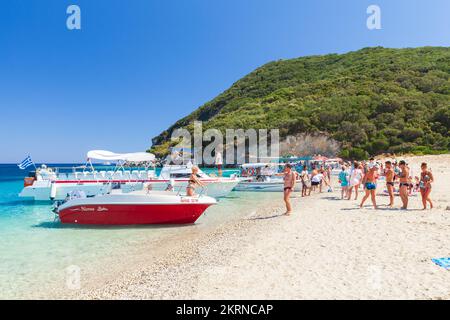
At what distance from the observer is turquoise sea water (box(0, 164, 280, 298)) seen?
6.85m

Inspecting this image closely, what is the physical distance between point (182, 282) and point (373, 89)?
61.2 meters

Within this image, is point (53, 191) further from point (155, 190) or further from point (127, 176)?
point (155, 190)

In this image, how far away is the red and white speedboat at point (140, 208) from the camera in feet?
37.5

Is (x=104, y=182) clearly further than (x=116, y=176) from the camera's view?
No

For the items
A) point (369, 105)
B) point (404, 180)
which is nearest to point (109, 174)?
point (404, 180)

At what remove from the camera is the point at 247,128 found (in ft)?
199

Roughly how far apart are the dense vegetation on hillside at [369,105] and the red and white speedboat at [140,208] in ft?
123

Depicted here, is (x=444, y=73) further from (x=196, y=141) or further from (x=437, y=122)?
(x=196, y=141)

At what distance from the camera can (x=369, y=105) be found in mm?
53438

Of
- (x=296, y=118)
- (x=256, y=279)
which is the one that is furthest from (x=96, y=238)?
(x=296, y=118)

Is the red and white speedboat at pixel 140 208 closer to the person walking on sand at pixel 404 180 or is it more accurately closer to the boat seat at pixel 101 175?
the person walking on sand at pixel 404 180

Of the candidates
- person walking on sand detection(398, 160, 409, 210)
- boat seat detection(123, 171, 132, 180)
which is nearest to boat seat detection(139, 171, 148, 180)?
boat seat detection(123, 171, 132, 180)

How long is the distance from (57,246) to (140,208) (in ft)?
9.30
